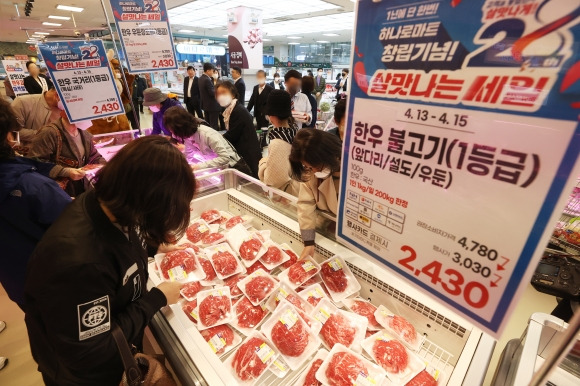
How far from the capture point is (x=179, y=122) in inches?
120

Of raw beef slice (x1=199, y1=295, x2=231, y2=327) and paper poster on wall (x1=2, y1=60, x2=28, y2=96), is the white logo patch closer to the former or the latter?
raw beef slice (x1=199, y1=295, x2=231, y2=327)

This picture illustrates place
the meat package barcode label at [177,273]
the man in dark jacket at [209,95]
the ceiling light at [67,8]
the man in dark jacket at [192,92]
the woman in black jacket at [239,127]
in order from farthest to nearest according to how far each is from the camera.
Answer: the ceiling light at [67,8]
the man in dark jacket at [192,92]
the man in dark jacket at [209,95]
the woman in black jacket at [239,127]
the meat package barcode label at [177,273]

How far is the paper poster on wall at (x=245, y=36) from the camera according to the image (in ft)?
23.8

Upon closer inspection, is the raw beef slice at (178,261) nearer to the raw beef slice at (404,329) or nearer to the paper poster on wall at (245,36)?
the raw beef slice at (404,329)

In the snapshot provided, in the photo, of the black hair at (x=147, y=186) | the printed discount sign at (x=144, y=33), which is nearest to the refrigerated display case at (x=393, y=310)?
the black hair at (x=147, y=186)

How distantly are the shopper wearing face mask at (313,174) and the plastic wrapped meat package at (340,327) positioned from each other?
400 mm

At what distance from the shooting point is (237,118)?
12.1 feet

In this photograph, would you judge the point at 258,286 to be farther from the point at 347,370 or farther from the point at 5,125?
the point at 5,125

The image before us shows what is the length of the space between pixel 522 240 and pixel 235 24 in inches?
325

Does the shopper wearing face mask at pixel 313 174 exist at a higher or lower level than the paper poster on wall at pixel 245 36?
lower

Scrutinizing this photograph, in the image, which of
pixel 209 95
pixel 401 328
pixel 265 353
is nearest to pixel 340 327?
pixel 401 328

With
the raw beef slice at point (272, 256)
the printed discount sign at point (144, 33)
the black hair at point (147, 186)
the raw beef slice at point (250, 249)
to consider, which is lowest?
the raw beef slice at point (272, 256)

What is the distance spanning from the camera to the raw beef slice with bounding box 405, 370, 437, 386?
1302 millimetres

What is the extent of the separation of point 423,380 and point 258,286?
0.99m
